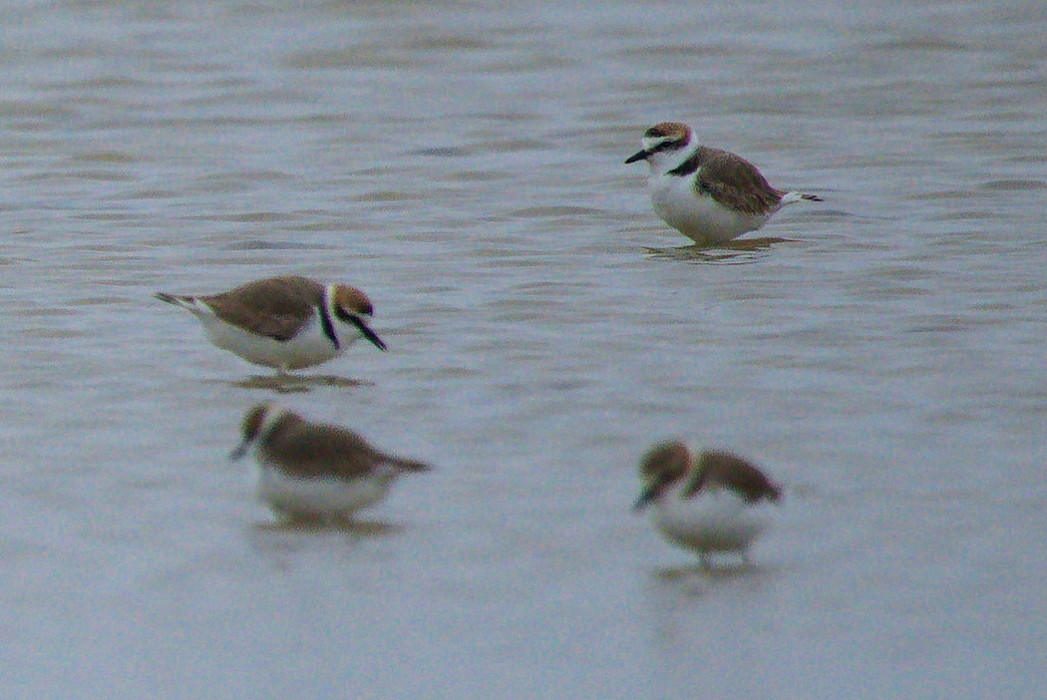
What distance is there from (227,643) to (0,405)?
358cm

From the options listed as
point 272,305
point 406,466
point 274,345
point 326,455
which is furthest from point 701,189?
point 326,455

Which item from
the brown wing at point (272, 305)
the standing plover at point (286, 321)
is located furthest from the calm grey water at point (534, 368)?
the brown wing at point (272, 305)

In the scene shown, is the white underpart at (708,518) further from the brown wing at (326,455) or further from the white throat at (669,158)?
the white throat at (669,158)

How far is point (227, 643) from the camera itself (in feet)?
21.5

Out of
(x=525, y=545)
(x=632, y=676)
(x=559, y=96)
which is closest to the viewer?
(x=632, y=676)

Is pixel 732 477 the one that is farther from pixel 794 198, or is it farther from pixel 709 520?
pixel 794 198

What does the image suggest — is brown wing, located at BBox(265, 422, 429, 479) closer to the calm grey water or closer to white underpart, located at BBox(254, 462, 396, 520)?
white underpart, located at BBox(254, 462, 396, 520)

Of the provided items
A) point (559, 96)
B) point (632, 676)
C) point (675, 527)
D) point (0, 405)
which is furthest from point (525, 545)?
point (559, 96)

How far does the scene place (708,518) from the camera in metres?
6.96

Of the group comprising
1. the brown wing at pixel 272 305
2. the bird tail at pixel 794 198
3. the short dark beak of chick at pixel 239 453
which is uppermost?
the short dark beak of chick at pixel 239 453

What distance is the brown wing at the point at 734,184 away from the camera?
14.0 m

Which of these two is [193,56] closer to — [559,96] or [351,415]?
[559,96]

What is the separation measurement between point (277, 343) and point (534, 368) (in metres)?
1.34

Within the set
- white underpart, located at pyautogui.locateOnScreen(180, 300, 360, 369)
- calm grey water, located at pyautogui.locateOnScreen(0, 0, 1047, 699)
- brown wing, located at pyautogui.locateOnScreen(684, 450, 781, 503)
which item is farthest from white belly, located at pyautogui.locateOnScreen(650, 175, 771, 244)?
brown wing, located at pyautogui.locateOnScreen(684, 450, 781, 503)
